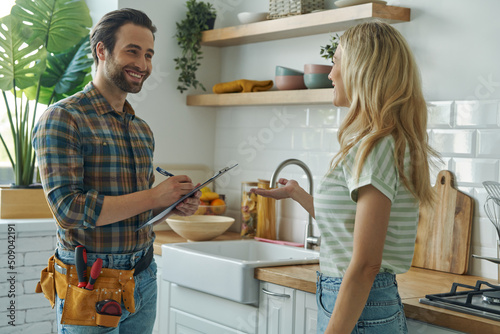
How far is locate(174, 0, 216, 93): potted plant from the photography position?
364 cm

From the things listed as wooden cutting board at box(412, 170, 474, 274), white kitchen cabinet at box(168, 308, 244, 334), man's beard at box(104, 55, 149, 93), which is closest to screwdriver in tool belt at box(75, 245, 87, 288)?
man's beard at box(104, 55, 149, 93)

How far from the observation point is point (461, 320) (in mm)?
1822

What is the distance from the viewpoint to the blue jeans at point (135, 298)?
194 centimetres

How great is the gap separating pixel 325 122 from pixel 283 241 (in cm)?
65

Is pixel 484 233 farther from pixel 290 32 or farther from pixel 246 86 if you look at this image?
pixel 246 86

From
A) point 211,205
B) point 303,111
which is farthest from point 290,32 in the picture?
point 211,205

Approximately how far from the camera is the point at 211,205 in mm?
3549

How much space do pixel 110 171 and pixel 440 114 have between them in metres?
1.43

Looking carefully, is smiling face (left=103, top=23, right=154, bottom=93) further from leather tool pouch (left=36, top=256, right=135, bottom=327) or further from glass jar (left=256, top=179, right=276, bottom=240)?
glass jar (left=256, top=179, right=276, bottom=240)

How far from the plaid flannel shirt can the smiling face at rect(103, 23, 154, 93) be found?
3.3 inches

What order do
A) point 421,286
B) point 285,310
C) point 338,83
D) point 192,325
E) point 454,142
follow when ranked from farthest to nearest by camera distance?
point 192,325, point 454,142, point 285,310, point 421,286, point 338,83

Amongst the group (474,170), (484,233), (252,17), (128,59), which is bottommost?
(484,233)

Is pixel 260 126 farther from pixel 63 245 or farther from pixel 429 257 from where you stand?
pixel 63 245

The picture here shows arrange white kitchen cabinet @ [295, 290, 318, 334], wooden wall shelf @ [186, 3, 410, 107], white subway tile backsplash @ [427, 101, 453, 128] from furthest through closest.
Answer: wooden wall shelf @ [186, 3, 410, 107], white subway tile backsplash @ [427, 101, 453, 128], white kitchen cabinet @ [295, 290, 318, 334]
